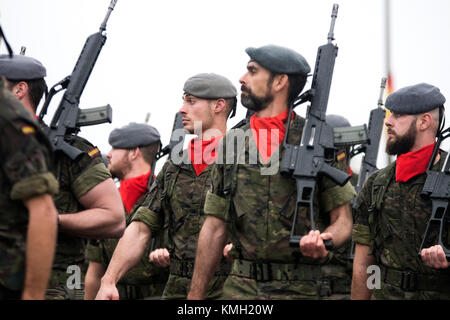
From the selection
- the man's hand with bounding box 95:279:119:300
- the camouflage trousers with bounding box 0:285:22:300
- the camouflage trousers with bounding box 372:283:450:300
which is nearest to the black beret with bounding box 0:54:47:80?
the man's hand with bounding box 95:279:119:300

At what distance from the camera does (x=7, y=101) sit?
3641 mm

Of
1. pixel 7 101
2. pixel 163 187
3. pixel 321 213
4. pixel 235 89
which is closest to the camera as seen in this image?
pixel 7 101

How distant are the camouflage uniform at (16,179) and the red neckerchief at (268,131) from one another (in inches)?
95.2

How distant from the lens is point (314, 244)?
17.2 ft

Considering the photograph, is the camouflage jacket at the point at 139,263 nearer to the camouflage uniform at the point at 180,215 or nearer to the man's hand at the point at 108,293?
the camouflage uniform at the point at 180,215

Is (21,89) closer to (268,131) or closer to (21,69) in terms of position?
(21,69)

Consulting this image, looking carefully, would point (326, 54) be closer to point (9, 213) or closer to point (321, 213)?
point (321, 213)

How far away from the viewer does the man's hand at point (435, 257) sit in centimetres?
591

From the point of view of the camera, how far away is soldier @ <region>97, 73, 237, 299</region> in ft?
22.5

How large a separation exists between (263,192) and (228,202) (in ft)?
0.97

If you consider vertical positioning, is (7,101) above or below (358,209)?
above

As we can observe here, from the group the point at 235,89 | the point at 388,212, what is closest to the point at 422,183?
the point at 388,212

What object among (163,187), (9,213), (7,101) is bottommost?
(163,187)

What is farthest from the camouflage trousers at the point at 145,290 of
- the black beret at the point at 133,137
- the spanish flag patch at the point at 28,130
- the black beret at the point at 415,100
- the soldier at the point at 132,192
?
the spanish flag patch at the point at 28,130
